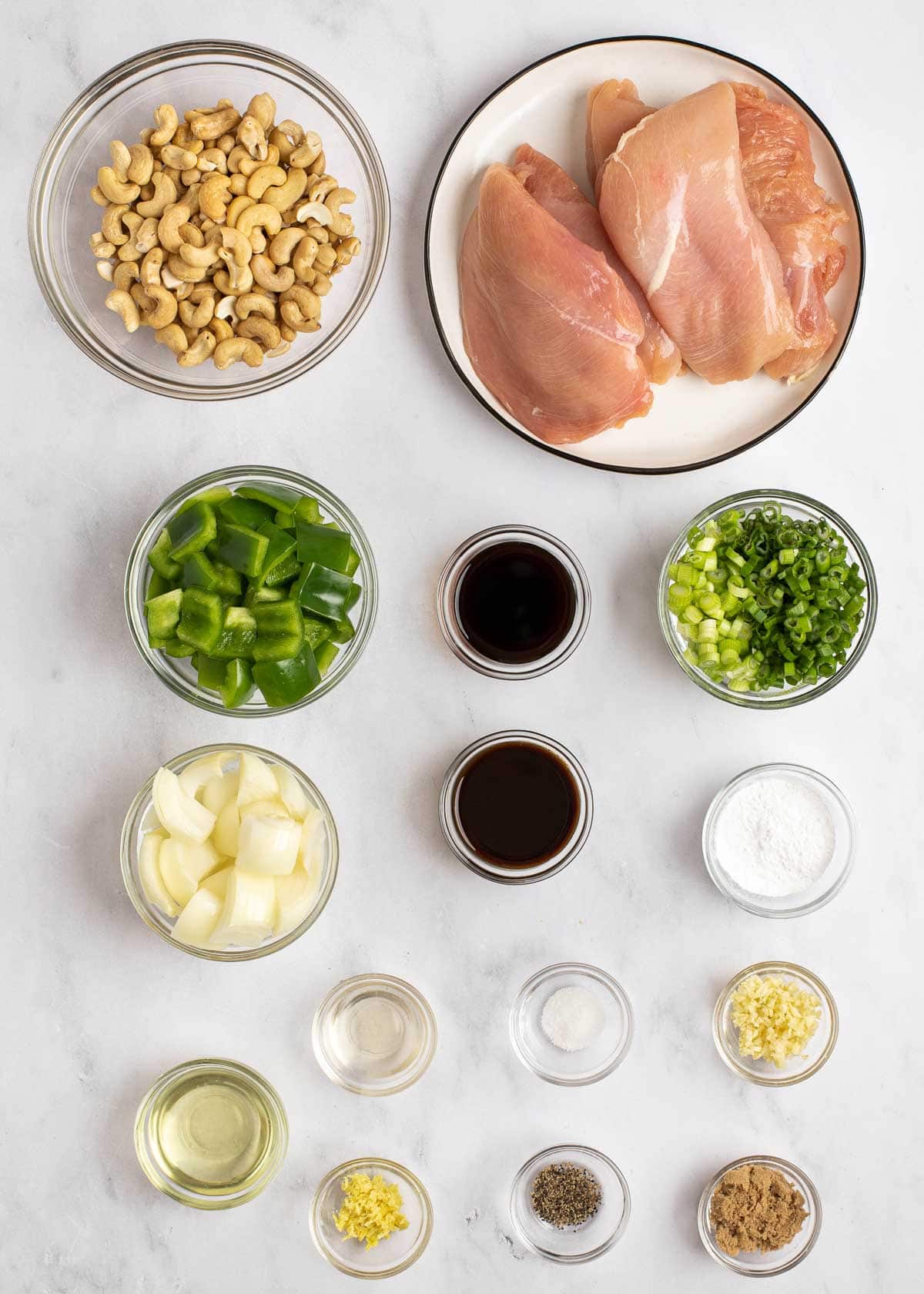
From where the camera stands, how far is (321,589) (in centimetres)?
178

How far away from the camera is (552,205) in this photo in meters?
1.92

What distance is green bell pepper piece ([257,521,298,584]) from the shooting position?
175 centimetres

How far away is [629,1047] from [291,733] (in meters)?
0.90

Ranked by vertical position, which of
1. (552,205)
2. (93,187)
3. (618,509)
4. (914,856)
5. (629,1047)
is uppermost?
(552,205)

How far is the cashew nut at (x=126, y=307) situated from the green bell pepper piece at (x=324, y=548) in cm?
34

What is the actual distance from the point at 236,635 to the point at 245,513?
21 cm

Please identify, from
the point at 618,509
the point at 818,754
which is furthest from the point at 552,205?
the point at 818,754

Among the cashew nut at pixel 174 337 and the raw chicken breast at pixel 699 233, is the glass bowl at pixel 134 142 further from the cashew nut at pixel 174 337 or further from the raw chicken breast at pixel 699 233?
the raw chicken breast at pixel 699 233

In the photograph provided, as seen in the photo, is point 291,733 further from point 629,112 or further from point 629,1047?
point 629,112

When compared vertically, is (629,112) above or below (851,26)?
below

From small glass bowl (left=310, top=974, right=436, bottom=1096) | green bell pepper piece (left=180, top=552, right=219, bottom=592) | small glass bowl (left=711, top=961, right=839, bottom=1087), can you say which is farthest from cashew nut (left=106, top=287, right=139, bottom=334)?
small glass bowl (left=711, top=961, right=839, bottom=1087)

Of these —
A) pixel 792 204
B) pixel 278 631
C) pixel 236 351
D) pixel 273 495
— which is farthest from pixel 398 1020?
pixel 792 204

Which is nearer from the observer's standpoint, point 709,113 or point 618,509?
point 709,113

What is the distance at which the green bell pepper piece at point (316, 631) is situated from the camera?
1814mm
